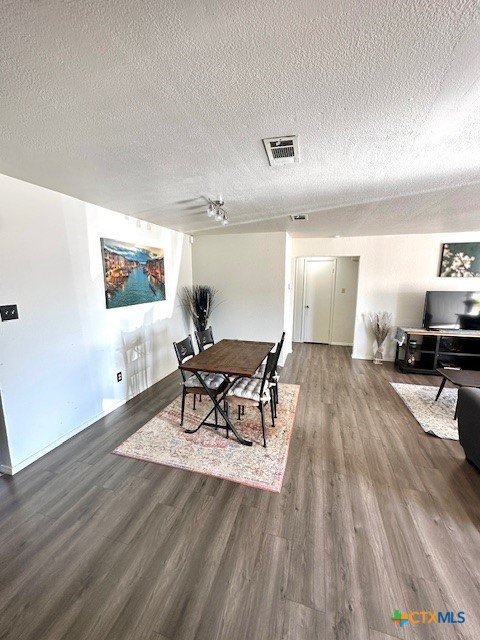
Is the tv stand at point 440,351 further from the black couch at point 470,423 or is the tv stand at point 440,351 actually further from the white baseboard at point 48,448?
the white baseboard at point 48,448

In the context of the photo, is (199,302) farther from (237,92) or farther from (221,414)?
(237,92)

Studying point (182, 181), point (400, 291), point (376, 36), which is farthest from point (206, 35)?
point (400, 291)

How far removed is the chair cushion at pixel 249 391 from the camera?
2.48 meters

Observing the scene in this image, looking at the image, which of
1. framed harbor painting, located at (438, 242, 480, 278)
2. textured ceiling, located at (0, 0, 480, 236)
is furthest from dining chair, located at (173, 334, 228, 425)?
framed harbor painting, located at (438, 242, 480, 278)

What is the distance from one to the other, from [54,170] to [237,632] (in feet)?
9.31

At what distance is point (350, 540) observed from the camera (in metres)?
1.57

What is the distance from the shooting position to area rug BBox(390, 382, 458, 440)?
2709 mm

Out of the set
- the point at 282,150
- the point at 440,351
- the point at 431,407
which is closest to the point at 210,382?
the point at 282,150

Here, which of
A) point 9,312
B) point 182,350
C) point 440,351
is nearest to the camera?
point 9,312

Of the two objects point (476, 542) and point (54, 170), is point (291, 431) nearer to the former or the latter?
point (476, 542)

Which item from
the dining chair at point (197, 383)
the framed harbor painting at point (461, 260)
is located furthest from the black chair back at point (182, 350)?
the framed harbor painting at point (461, 260)

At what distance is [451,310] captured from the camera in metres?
4.23

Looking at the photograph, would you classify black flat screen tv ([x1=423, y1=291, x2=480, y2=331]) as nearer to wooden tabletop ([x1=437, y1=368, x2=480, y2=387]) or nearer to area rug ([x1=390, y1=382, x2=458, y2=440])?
area rug ([x1=390, y1=382, x2=458, y2=440])

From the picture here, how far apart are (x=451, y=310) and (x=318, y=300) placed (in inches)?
95.8
